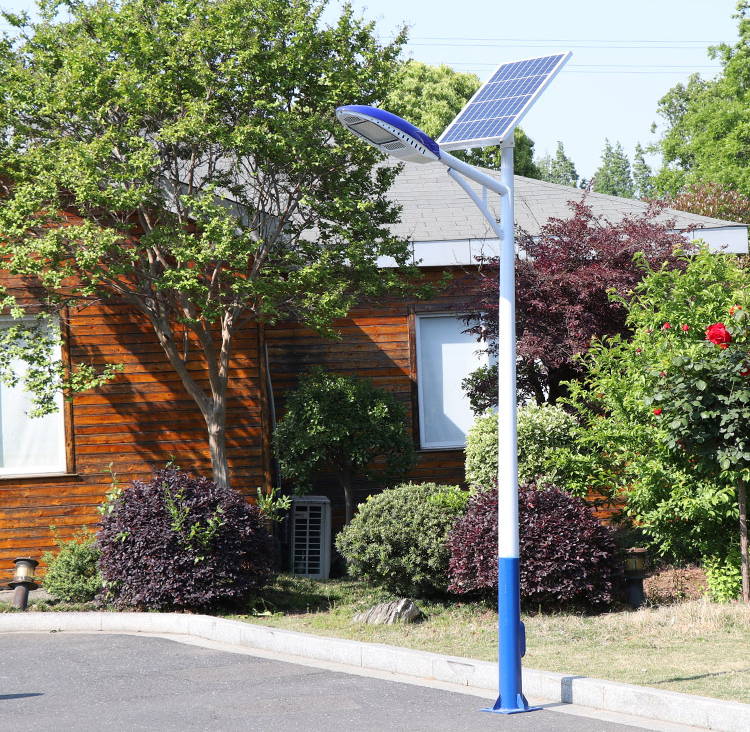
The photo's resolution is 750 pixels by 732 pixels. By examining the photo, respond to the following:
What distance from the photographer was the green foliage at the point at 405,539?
31.6 feet

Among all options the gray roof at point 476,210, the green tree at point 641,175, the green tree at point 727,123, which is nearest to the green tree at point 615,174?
the green tree at point 641,175

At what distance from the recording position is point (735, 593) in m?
9.08

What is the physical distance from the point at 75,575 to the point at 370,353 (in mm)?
5305

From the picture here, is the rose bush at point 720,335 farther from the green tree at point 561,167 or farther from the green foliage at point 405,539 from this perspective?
the green tree at point 561,167

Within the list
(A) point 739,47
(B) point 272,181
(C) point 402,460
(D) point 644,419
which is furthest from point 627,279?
(A) point 739,47

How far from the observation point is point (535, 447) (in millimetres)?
10492

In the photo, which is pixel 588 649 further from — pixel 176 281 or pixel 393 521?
pixel 176 281

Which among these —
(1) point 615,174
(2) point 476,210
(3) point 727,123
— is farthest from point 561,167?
(2) point 476,210

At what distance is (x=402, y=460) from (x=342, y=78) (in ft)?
16.3

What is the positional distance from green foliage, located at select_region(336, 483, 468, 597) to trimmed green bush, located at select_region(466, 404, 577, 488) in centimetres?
80

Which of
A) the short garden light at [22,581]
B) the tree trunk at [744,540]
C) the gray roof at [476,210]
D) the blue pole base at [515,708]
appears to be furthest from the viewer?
the gray roof at [476,210]

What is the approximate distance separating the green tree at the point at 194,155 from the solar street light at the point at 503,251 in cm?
352

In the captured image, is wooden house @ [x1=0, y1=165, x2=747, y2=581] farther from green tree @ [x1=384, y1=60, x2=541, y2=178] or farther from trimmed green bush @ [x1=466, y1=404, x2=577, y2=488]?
green tree @ [x1=384, y1=60, x2=541, y2=178]

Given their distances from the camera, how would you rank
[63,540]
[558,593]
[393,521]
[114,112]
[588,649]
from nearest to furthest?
1. [588,649]
2. [558,593]
3. [393,521]
4. [114,112]
5. [63,540]
